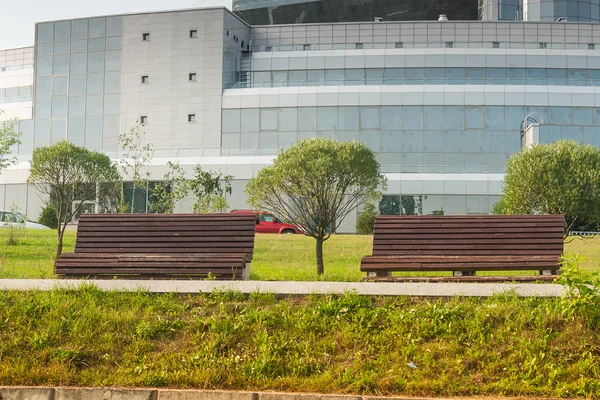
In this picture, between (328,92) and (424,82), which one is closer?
(328,92)

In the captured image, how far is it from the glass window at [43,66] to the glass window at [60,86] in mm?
791

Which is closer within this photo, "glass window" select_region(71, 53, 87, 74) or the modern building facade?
the modern building facade

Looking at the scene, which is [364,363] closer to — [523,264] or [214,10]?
[523,264]

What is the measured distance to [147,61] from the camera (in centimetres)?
4878

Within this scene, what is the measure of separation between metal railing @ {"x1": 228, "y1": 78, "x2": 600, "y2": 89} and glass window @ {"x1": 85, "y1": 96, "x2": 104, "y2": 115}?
896 centimetres

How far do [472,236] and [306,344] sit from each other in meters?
4.99

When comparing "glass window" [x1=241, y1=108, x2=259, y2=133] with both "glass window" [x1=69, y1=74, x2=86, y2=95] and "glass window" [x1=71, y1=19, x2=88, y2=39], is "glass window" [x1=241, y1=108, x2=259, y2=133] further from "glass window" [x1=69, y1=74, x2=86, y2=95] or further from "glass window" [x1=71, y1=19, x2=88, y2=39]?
"glass window" [x1=71, y1=19, x2=88, y2=39]

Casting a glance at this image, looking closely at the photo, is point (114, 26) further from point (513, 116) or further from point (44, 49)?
point (513, 116)

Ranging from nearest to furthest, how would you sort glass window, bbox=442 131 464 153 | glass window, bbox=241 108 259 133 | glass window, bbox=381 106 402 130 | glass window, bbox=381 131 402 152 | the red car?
1. the red car
2. glass window, bbox=442 131 464 153
3. glass window, bbox=381 106 402 130
4. glass window, bbox=381 131 402 152
5. glass window, bbox=241 108 259 133

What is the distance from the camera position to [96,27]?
49750 millimetres

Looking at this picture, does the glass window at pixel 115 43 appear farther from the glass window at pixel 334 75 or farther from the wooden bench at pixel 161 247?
the wooden bench at pixel 161 247

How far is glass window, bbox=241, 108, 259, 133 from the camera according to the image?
47156mm

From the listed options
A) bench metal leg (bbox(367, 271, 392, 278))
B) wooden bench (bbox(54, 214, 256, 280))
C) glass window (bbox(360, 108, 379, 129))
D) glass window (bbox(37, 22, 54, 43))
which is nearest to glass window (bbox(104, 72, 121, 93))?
glass window (bbox(37, 22, 54, 43))

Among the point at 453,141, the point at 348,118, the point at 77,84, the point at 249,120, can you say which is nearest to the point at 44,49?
the point at 77,84
